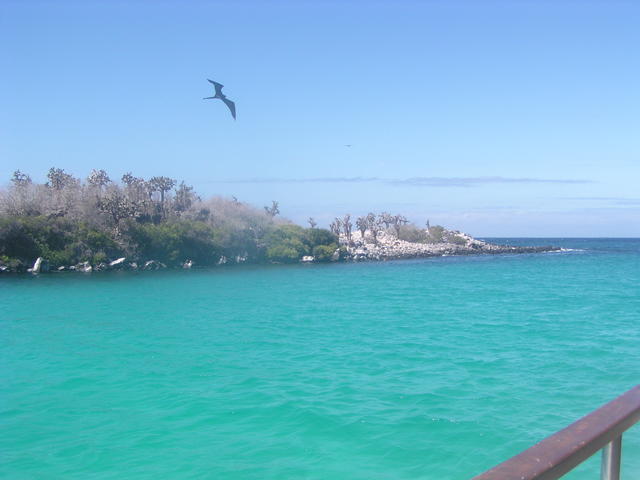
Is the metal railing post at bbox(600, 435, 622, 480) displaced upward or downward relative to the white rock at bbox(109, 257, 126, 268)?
upward

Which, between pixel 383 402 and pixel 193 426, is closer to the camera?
pixel 193 426

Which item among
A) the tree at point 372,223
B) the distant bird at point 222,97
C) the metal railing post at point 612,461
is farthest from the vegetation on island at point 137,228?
the metal railing post at point 612,461

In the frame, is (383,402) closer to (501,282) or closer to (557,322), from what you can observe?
(557,322)

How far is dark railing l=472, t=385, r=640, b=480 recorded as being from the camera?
153 centimetres

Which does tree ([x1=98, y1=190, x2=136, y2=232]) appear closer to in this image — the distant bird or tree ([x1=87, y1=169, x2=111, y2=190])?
tree ([x1=87, y1=169, x2=111, y2=190])

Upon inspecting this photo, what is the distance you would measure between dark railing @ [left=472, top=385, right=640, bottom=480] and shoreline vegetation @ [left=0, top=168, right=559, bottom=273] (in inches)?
1879

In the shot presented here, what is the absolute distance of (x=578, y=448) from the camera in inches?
65.0

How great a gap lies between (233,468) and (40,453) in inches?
128

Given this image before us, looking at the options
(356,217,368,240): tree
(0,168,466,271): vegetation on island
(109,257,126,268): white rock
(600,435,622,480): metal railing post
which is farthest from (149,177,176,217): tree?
(600,435,622,480): metal railing post

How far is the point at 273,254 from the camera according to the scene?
6319 cm

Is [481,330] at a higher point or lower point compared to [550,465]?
lower

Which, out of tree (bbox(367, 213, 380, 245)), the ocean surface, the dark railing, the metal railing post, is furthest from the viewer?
tree (bbox(367, 213, 380, 245))

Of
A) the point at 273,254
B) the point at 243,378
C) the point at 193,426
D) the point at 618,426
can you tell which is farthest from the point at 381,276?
the point at 618,426

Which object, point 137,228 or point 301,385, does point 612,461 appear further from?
point 137,228
